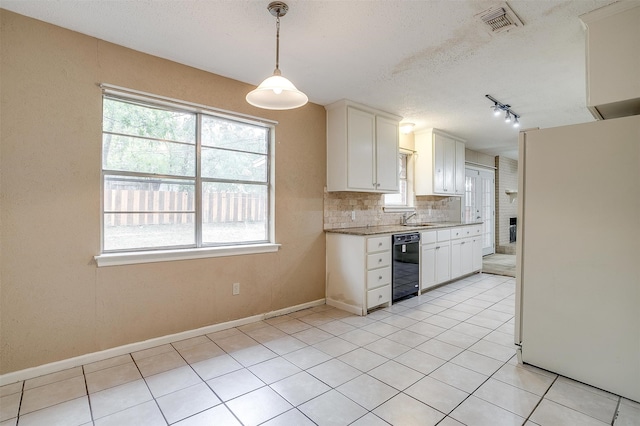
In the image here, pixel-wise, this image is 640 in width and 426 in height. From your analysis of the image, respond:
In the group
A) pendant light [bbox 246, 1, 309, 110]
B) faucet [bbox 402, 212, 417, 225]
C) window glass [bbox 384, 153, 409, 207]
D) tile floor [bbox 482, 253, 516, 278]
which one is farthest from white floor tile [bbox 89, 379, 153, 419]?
tile floor [bbox 482, 253, 516, 278]

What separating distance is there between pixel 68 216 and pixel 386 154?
11.8ft

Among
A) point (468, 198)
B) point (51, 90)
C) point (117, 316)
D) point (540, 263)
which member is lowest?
point (117, 316)

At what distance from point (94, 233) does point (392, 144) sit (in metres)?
3.66

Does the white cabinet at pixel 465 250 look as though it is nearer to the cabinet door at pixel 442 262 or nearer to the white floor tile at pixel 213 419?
the cabinet door at pixel 442 262

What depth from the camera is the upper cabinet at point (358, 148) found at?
3.86m

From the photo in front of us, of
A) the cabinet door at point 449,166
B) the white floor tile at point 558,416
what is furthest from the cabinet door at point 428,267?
the white floor tile at point 558,416

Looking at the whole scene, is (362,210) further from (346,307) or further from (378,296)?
(346,307)

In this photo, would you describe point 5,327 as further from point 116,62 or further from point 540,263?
point 540,263

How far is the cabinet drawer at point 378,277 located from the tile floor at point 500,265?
10.1ft

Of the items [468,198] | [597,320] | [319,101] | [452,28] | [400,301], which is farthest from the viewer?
[468,198]

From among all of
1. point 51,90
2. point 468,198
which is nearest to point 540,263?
point 51,90

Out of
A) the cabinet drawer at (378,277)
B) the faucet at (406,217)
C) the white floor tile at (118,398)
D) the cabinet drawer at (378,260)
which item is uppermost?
the faucet at (406,217)

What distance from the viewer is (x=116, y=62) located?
2.55 m

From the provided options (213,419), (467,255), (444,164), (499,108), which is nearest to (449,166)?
(444,164)
